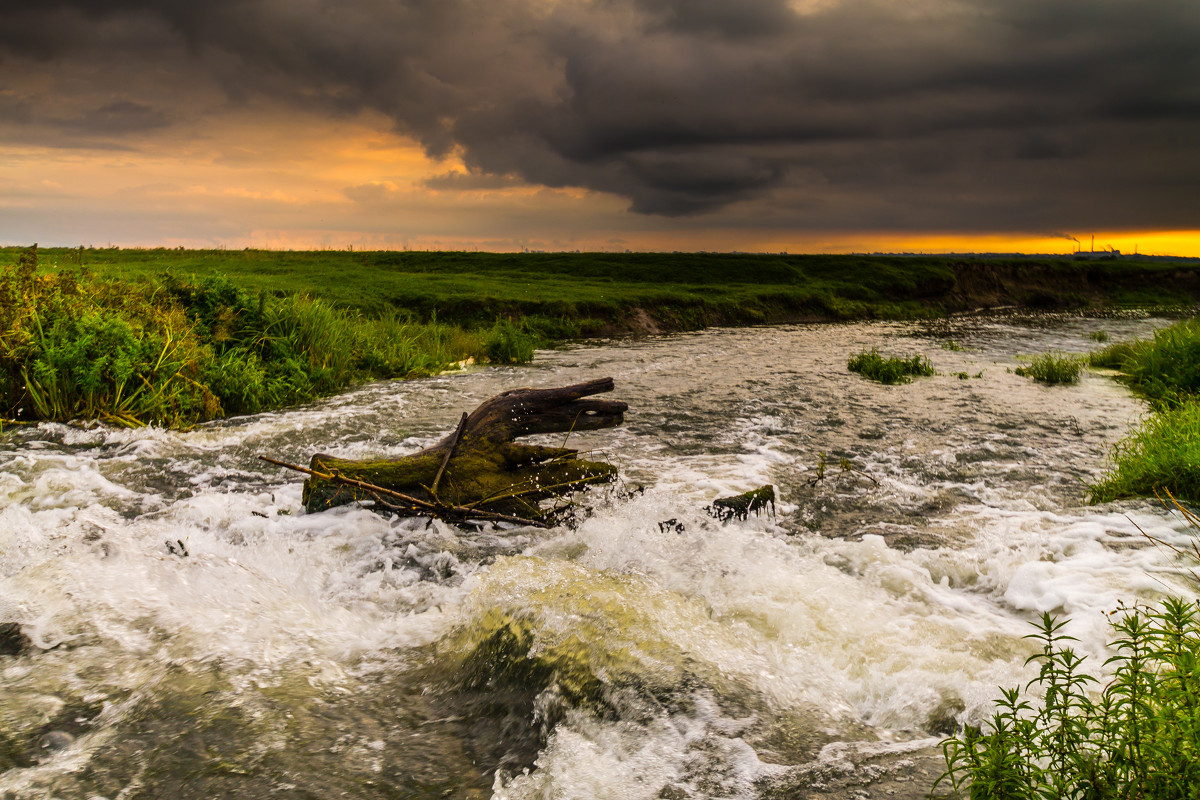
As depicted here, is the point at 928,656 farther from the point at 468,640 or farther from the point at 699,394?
the point at 699,394

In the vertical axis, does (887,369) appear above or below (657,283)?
below

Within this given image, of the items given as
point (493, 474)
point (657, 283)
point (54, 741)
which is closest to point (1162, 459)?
point (493, 474)

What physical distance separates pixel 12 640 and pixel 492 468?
3.68 meters

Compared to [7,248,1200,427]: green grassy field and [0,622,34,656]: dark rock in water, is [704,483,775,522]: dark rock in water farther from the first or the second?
[7,248,1200,427]: green grassy field

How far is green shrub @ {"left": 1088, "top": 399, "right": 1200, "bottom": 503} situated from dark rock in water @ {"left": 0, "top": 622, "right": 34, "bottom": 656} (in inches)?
351

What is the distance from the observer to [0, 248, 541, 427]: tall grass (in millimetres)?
8938

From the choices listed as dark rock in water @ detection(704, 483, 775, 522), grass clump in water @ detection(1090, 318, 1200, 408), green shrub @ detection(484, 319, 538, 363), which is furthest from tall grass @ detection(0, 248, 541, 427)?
grass clump in water @ detection(1090, 318, 1200, 408)

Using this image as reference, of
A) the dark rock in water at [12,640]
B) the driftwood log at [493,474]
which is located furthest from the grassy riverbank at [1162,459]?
the dark rock in water at [12,640]

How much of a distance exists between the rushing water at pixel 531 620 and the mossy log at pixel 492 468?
28 centimetres

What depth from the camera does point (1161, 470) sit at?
6664 mm

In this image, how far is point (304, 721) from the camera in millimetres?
3467

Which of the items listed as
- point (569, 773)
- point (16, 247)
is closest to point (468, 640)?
point (569, 773)

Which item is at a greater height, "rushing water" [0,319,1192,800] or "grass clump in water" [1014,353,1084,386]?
"grass clump in water" [1014,353,1084,386]

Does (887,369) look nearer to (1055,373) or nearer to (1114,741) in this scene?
(1055,373)
